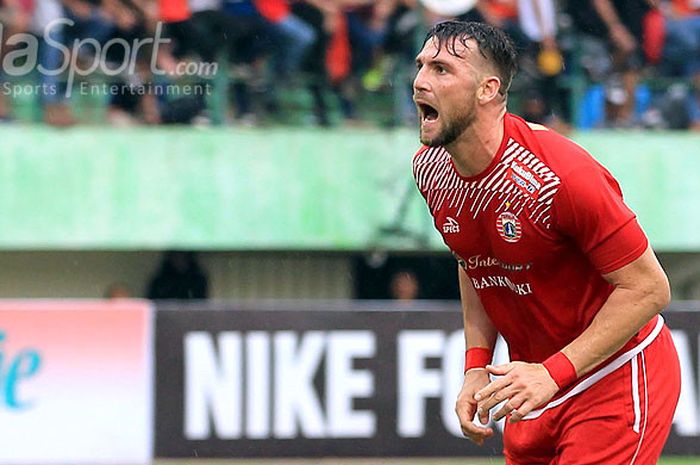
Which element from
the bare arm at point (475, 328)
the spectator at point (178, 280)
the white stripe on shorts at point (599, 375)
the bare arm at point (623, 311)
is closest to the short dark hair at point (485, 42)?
the bare arm at point (623, 311)

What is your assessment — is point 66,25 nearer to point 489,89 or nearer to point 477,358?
point 477,358

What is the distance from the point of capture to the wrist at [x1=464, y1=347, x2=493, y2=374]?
4586 mm

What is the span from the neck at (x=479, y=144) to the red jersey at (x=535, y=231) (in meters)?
0.02

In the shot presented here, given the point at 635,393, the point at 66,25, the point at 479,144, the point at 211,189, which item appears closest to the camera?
the point at 479,144

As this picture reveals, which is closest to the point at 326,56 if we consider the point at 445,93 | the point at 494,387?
the point at 445,93

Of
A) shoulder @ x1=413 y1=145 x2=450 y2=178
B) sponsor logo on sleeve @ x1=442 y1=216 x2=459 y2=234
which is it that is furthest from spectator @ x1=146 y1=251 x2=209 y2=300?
sponsor logo on sleeve @ x1=442 y1=216 x2=459 y2=234

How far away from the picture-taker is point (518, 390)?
3.97 m

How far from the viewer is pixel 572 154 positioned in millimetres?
4125

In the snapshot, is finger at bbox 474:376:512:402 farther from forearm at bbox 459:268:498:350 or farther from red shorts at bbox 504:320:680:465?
forearm at bbox 459:268:498:350

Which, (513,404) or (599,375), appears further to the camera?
(599,375)

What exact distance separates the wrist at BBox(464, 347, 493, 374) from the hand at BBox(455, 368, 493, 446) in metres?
0.03

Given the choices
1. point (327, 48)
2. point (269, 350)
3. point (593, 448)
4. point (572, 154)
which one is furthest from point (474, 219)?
point (327, 48)

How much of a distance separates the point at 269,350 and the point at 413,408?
3.78ft

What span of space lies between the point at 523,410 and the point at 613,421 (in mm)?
464
